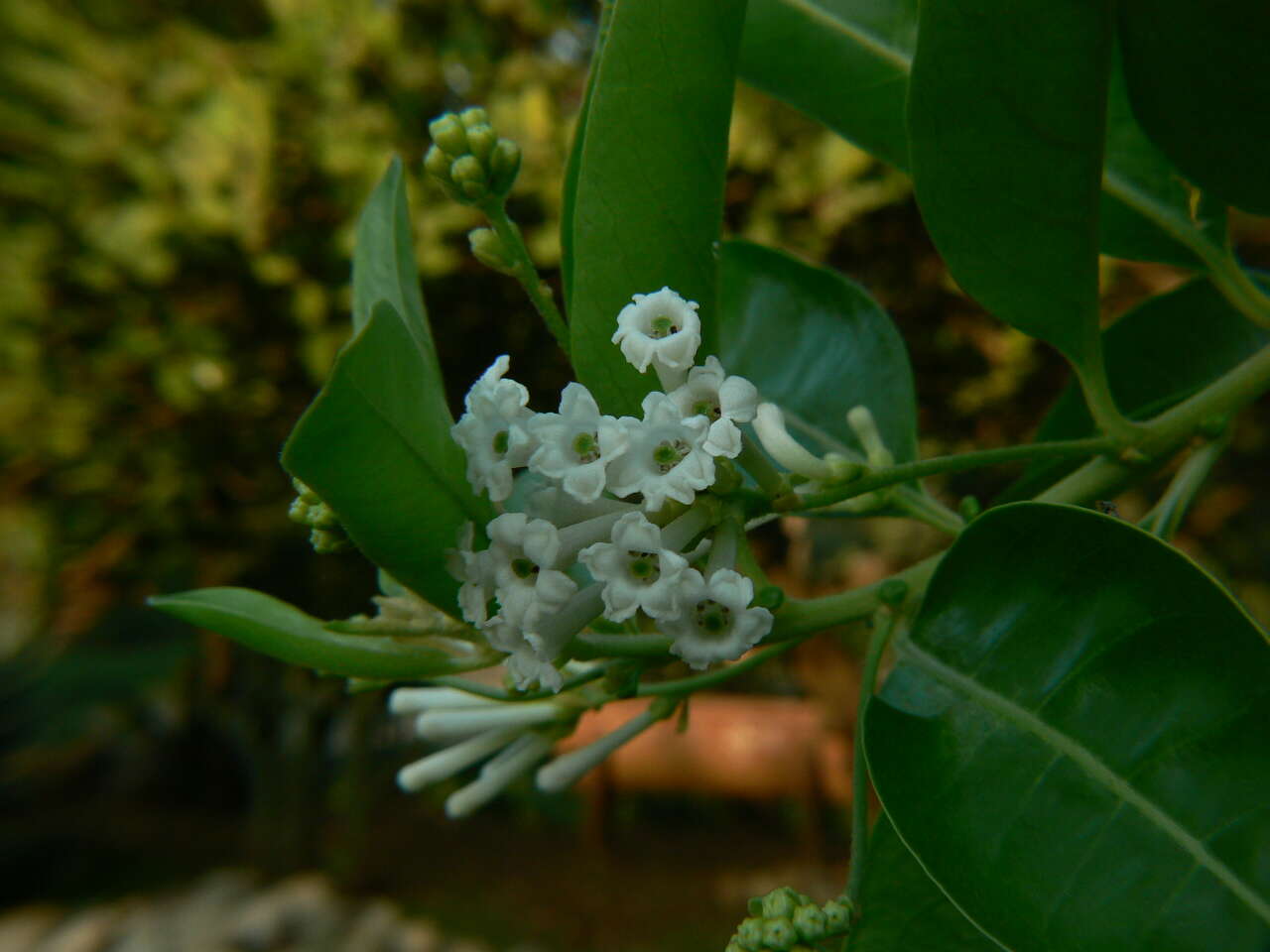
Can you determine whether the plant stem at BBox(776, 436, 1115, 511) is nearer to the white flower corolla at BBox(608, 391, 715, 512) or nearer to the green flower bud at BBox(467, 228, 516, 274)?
the white flower corolla at BBox(608, 391, 715, 512)

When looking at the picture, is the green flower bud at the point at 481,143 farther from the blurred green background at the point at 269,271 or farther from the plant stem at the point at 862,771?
the blurred green background at the point at 269,271

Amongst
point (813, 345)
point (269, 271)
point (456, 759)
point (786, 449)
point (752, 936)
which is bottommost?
point (269, 271)

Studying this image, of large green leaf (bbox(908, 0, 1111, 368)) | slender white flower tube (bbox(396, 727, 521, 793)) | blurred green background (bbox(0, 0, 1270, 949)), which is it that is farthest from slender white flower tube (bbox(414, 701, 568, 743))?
blurred green background (bbox(0, 0, 1270, 949))

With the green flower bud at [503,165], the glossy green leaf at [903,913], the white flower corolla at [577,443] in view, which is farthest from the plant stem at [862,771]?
the green flower bud at [503,165]

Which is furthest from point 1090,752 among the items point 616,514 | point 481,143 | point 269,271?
point 269,271

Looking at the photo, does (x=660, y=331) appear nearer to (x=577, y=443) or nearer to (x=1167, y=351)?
(x=577, y=443)

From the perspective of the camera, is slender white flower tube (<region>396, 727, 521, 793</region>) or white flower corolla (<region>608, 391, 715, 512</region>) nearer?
white flower corolla (<region>608, 391, 715, 512</region>)
